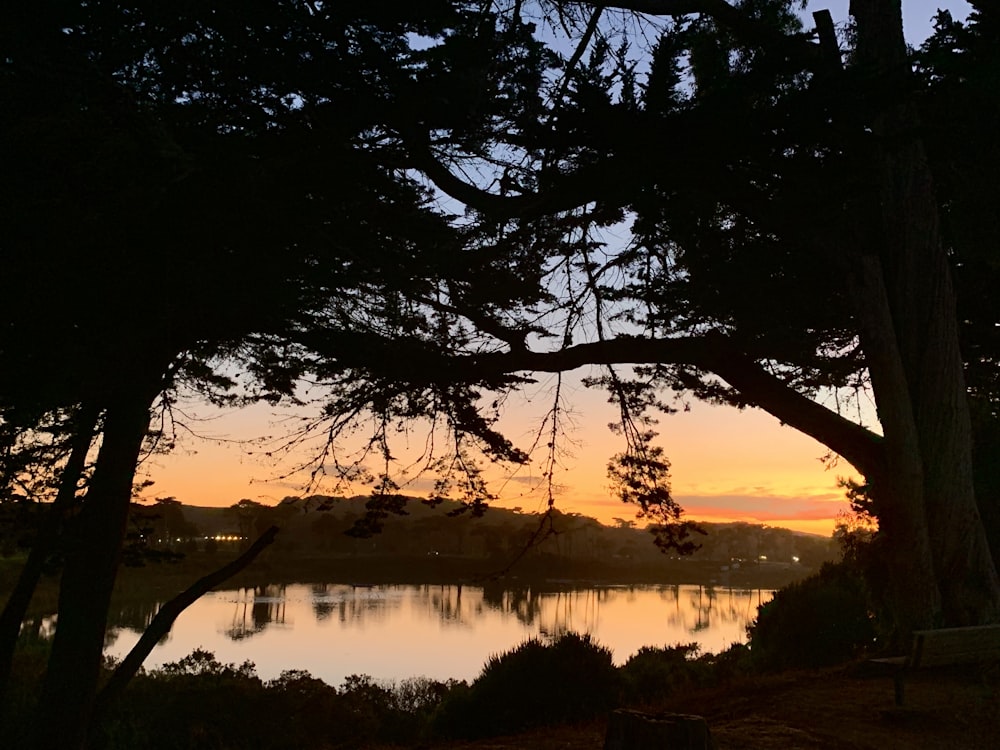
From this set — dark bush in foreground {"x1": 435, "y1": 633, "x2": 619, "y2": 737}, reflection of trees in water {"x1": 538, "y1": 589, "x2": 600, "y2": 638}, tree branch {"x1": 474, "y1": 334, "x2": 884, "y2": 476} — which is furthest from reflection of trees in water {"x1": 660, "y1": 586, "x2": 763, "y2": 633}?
tree branch {"x1": 474, "y1": 334, "x2": 884, "y2": 476}

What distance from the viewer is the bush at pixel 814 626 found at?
539 inches

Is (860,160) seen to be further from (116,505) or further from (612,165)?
(116,505)

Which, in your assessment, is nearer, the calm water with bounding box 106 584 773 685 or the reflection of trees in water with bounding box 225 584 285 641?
the calm water with bounding box 106 584 773 685

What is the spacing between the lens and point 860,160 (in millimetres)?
4660

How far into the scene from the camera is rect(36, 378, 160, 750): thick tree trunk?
5895mm

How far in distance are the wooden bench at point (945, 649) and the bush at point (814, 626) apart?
6.92 meters

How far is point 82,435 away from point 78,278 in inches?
120

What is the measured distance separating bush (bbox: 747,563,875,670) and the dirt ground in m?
5.74

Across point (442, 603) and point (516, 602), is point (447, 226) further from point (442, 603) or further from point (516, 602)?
point (516, 602)

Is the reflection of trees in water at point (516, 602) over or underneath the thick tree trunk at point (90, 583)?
underneath

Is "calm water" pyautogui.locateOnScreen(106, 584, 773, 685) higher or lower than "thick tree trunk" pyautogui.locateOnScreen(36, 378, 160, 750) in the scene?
lower

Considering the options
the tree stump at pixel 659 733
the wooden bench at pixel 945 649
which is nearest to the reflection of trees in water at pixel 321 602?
the wooden bench at pixel 945 649

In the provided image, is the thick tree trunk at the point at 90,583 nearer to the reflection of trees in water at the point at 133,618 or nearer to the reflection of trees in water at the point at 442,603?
the reflection of trees in water at the point at 133,618

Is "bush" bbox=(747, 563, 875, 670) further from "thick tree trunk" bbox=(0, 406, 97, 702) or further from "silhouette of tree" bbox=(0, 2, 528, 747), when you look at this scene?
"thick tree trunk" bbox=(0, 406, 97, 702)
